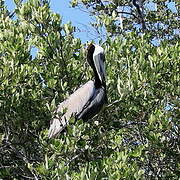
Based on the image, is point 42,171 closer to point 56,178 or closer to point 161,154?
point 56,178

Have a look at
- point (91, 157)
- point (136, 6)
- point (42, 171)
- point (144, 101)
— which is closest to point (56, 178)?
point (42, 171)

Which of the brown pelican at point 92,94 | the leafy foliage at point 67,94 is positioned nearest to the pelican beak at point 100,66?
the brown pelican at point 92,94

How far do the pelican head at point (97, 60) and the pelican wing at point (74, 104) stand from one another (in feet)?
0.55

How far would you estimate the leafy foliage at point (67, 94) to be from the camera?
5.08m

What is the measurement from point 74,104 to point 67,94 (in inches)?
18.7

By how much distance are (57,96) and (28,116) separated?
52 cm

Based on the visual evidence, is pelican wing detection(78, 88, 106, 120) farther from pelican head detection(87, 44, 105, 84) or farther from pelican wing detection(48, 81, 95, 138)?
pelican head detection(87, 44, 105, 84)

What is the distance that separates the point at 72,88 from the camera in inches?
235

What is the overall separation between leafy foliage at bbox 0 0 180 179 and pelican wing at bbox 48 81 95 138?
0.40 feet

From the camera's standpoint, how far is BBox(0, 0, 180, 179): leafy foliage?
508 centimetres

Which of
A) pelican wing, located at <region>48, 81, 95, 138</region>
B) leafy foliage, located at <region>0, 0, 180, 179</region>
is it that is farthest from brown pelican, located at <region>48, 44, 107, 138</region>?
leafy foliage, located at <region>0, 0, 180, 179</region>

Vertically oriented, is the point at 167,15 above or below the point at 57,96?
above

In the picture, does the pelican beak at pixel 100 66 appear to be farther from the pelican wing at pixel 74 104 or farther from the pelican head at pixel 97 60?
the pelican wing at pixel 74 104

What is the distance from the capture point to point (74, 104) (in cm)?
607
